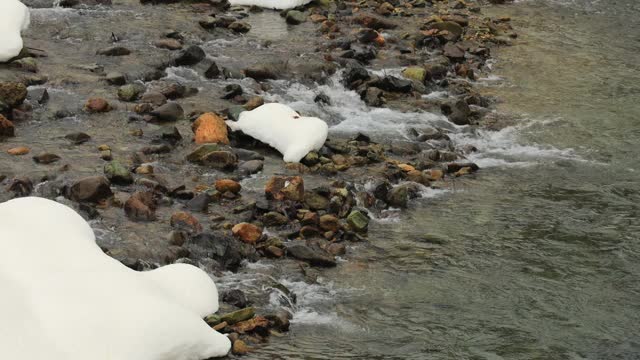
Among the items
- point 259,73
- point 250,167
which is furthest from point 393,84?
point 250,167

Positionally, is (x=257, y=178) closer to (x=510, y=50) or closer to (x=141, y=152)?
(x=141, y=152)

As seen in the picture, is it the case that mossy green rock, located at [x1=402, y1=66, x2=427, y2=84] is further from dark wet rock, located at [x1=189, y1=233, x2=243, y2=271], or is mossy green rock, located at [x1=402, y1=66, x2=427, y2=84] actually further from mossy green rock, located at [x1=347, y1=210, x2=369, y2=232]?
dark wet rock, located at [x1=189, y1=233, x2=243, y2=271]

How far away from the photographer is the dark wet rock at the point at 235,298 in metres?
6.66

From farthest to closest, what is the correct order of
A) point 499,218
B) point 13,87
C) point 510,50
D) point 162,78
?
point 510,50
point 162,78
point 13,87
point 499,218

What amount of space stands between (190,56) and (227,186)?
3.71 metres

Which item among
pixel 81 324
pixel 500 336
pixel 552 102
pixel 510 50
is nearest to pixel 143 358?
pixel 81 324

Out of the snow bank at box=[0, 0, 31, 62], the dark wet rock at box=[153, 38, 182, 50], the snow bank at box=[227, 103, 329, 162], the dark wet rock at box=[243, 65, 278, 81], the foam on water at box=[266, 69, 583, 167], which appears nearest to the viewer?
the snow bank at box=[227, 103, 329, 162]

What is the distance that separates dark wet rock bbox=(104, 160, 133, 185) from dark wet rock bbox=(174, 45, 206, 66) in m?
3.51

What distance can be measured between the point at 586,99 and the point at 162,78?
17.3ft

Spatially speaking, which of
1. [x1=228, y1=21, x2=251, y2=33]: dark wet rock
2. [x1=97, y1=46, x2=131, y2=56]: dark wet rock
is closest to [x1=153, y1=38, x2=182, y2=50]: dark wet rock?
[x1=97, y1=46, x2=131, y2=56]: dark wet rock

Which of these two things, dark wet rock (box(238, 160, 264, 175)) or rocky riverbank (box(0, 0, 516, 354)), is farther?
dark wet rock (box(238, 160, 264, 175))

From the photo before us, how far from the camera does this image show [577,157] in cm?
1037

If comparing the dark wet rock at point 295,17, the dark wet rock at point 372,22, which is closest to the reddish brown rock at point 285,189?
the dark wet rock at point 295,17

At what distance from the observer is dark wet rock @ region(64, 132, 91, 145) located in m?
9.28
